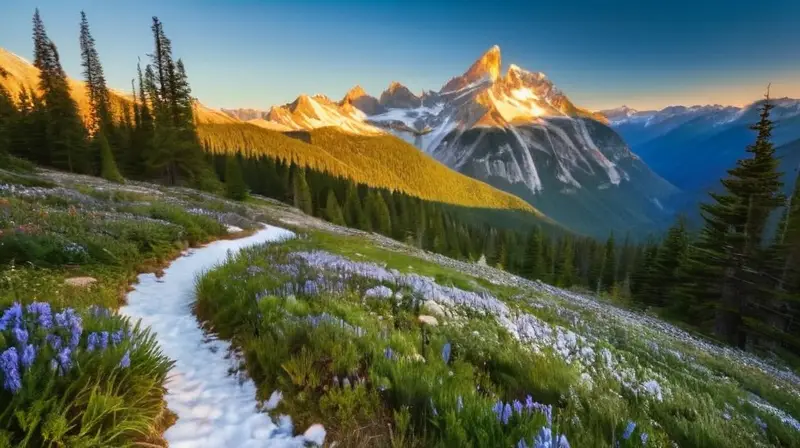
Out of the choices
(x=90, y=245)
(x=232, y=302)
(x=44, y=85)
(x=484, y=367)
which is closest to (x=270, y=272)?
(x=232, y=302)

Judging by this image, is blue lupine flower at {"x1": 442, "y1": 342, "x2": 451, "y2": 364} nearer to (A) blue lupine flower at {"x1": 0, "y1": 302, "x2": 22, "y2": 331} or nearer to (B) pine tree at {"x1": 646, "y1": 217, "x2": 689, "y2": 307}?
(A) blue lupine flower at {"x1": 0, "y1": 302, "x2": 22, "y2": 331}

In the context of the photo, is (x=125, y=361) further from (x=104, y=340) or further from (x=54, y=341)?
(x=54, y=341)

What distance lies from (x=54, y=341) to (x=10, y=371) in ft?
2.31

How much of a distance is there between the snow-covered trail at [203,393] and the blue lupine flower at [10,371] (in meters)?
1.43

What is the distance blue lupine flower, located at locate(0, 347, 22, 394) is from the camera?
282cm

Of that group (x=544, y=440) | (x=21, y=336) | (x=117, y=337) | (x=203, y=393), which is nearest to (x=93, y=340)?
(x=117, y=337)

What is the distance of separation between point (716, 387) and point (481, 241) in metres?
116

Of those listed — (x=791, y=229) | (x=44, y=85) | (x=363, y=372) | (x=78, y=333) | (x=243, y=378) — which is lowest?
(x=791, y=229)

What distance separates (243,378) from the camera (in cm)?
507

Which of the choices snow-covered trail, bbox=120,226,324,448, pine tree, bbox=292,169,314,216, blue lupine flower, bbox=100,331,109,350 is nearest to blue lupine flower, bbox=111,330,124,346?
blue lupine flower, bbox=100,331,109,350

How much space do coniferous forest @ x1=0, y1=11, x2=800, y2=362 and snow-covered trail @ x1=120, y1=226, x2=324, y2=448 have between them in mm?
31926

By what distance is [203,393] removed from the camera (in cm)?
472

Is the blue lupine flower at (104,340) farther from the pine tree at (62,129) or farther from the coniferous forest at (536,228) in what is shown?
the pine tree at (62,129)

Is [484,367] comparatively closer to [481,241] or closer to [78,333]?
[78,333]
